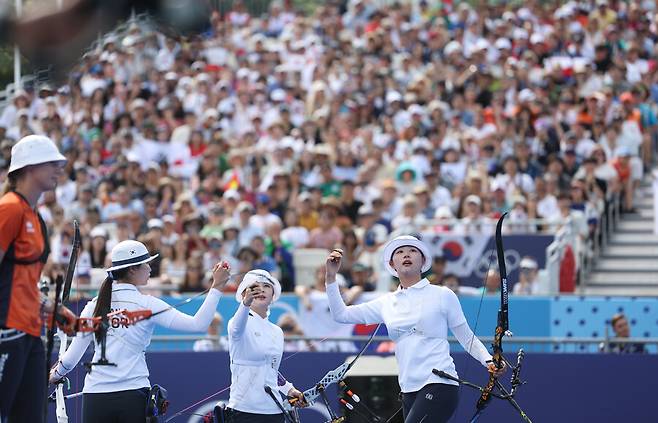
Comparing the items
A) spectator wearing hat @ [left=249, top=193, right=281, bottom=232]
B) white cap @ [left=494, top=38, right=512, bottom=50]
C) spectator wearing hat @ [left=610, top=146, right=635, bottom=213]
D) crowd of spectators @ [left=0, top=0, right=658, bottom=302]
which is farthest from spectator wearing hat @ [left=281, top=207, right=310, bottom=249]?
white cap @ [left=494, top=38, right=512, bottom=50]

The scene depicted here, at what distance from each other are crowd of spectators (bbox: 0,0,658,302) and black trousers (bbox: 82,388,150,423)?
22.4ft

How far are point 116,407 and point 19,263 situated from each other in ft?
6.78

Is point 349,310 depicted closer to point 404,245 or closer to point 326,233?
point 404,245

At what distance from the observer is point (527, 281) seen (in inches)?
675

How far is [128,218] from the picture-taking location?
1933 cm

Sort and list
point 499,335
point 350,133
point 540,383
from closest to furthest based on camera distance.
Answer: point 499,335
point 540,383
point 350,133

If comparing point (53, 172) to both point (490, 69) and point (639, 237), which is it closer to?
point (639, 237)

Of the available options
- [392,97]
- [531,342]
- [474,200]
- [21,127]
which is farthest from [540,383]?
[21,127]

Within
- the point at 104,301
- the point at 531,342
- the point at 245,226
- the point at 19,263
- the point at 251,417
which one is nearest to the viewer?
the point at 19,263

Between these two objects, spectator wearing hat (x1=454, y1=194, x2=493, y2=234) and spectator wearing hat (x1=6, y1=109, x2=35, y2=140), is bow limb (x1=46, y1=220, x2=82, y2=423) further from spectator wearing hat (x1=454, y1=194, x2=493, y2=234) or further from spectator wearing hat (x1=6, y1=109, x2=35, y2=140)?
spectator wearing hat (x1=6, y1=109, x2=35, y2=140)

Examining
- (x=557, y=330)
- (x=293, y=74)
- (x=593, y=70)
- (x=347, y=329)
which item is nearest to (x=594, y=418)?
(x=557, y=330)

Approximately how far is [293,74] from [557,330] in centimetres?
995

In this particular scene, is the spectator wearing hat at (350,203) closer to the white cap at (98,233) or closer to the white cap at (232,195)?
the white cap at (232,195)

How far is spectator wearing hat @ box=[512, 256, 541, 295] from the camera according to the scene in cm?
1706
